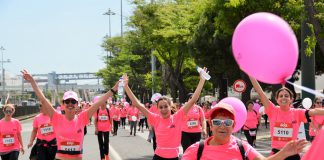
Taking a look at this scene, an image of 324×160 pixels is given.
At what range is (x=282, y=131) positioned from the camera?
8.03 metres

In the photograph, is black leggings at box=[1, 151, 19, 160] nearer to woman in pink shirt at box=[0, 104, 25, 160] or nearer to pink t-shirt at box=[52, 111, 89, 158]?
woman in pink shirt at box=[0, 104, 25, 160]

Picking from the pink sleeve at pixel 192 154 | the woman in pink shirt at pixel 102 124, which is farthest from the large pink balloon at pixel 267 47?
the woman in pink shirt at pixel 102 124

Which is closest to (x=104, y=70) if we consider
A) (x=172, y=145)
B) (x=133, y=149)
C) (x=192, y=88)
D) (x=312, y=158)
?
(x=192, y=88)

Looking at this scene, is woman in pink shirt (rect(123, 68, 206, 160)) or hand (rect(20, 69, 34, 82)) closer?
hand (rect(20, 69, 34, 82))

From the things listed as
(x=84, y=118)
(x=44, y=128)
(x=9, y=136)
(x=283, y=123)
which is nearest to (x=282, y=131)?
(x=283, y=123)

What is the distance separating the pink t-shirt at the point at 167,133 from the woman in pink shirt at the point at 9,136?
3721 mm

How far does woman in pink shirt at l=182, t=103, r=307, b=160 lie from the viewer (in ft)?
13.7

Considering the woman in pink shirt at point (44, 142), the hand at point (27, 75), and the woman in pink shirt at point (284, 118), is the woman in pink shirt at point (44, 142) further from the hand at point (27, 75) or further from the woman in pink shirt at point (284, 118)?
the woman in pink shirt at point (284, 118)

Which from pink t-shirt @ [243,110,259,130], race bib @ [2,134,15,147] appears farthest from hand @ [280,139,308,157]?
pink t-shirt @ [243,110,259,130]

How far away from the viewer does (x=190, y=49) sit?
119 ft

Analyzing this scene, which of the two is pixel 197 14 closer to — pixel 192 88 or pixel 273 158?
pixel 192 88

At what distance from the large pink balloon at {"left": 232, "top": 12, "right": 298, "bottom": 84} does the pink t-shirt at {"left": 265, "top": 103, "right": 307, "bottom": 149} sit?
374cm

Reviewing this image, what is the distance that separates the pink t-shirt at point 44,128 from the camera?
33.9 feet

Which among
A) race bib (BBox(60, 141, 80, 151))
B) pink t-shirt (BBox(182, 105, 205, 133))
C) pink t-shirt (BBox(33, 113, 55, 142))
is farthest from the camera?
pink t-shirt (BBox(182, 105, 205, 133))
